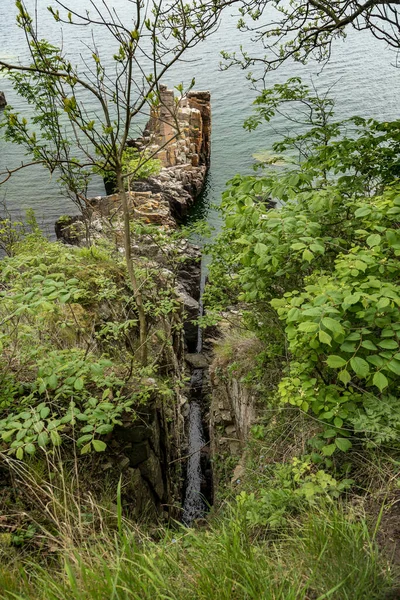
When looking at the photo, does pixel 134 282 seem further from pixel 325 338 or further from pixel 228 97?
pixel 228 97

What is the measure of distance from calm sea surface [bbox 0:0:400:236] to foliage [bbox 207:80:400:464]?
10583mm

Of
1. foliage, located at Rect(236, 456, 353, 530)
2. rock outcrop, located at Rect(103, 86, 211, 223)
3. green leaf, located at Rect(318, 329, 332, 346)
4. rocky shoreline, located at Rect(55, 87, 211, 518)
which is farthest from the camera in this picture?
rock outcrop, located at Rect(103, 86, 211, 223)

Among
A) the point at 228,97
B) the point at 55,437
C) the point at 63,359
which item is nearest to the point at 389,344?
the point at 55,437

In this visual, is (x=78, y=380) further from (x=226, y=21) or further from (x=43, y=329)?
(x=226, y=21)

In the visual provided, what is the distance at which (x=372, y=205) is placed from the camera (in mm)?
3471

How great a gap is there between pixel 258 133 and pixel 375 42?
15165 millimetres

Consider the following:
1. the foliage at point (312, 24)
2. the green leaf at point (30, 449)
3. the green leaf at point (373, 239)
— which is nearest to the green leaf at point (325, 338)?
the green leaf at point (373, 239)

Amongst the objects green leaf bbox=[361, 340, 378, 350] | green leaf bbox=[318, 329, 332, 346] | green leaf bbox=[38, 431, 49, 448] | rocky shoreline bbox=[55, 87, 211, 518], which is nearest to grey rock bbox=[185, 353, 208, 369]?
rocky shoreline bbox=[55, 87, 211, 518]

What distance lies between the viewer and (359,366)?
2672mm

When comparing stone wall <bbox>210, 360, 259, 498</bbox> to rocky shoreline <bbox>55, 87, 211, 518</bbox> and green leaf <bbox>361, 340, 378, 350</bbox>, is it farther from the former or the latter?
green leaf <bbox>361, 340, 378, 350</bbox>

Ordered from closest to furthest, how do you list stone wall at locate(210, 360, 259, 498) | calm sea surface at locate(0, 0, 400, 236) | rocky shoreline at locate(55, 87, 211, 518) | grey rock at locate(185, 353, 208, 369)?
rocky shoreline at locate(55, 87, 211, 518) < stone wall at locate(210, 360, 259, 498) < grey rock at locate(185, 353, 208, 369) < calm sea surface at locate(0, 0, 400, 236)

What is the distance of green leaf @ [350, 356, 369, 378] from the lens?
2.65m

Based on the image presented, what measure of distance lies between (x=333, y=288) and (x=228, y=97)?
27.2 metres

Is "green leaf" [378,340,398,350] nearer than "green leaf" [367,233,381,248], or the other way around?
"green leaf" [378,340,398,350]
